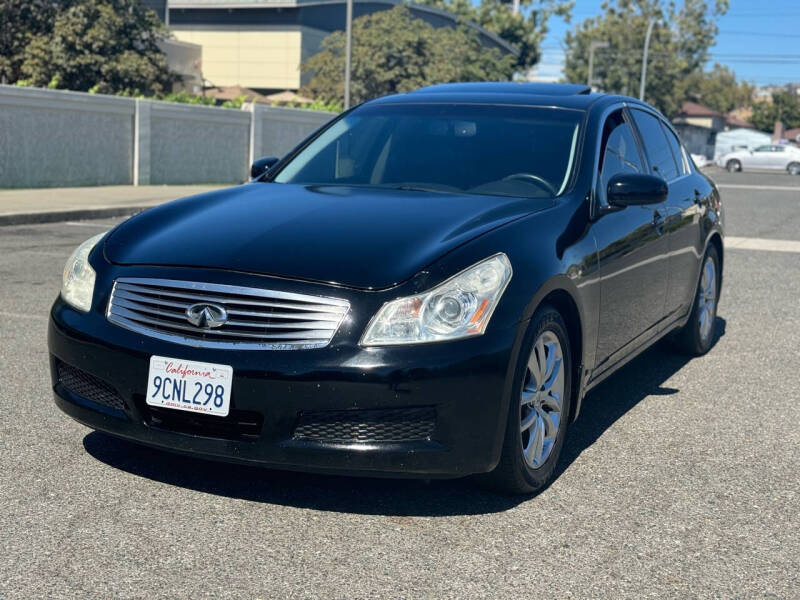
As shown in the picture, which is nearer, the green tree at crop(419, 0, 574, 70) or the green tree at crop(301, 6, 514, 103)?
the green tree at crop(301, 6, 514, 103)

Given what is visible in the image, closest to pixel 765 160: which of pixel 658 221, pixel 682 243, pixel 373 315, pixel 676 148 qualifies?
pixel 676 148

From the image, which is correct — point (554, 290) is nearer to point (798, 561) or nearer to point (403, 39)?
point (798, 561)

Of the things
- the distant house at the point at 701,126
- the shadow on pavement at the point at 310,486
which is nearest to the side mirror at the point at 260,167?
the shadow on pavement at the point at 310,486

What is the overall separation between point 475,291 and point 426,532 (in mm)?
856

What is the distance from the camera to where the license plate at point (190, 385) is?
3676 millimetres

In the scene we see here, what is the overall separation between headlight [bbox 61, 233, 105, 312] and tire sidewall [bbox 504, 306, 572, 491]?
1627 mm

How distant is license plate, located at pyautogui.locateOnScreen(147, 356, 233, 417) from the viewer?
12.1 ft

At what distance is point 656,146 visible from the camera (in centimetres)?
626

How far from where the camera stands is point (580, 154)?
5.00 metres

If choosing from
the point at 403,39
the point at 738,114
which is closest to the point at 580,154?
the point at 403,39

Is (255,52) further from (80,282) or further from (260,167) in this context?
(80,282)

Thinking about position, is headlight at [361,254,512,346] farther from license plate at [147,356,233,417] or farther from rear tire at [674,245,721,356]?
rear tire at [674,245,721,356]

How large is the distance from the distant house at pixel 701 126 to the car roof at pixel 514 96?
63.1 m

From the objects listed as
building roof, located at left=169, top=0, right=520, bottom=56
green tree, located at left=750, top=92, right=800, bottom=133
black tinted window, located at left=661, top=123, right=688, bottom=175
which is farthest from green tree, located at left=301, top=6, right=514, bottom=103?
green tree, located at left=750, top=92, right=800, bottom=133
